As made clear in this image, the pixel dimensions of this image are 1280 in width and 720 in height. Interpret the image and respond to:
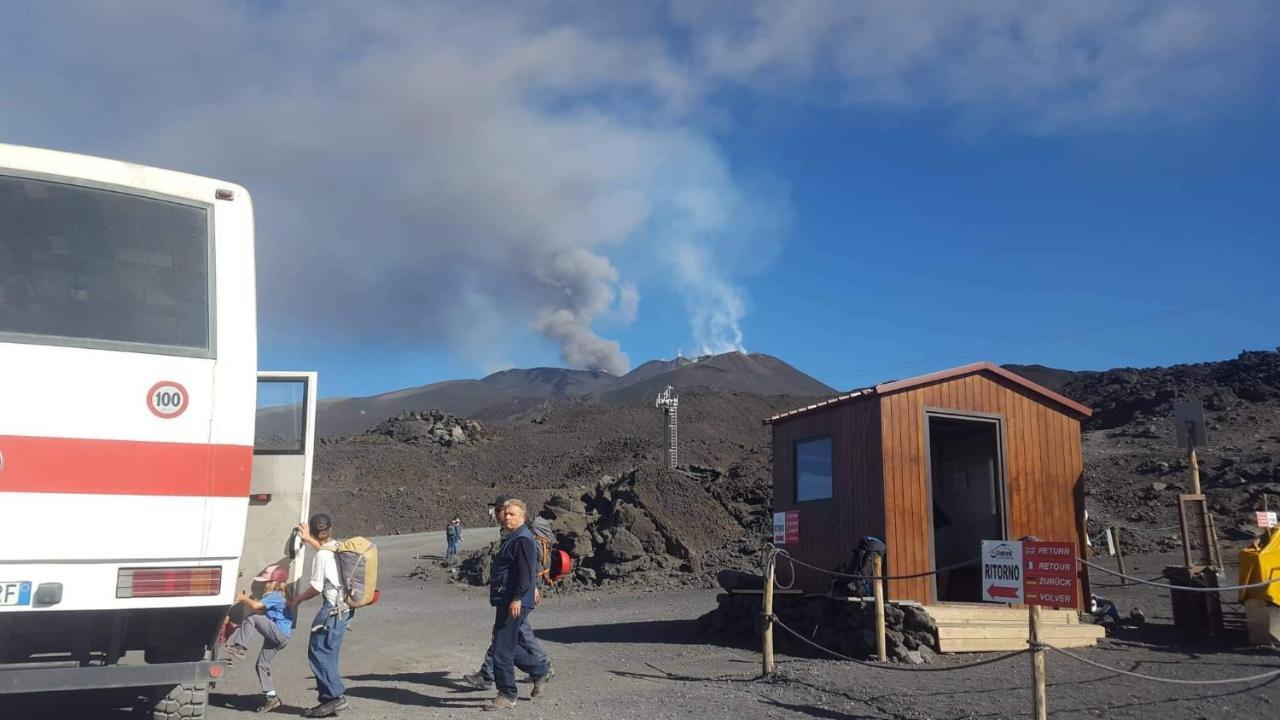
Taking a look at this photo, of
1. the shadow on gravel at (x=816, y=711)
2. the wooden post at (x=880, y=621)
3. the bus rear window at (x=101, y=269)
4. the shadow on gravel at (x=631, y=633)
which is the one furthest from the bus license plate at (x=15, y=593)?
the shadow on gravel at (x=631, y=633)

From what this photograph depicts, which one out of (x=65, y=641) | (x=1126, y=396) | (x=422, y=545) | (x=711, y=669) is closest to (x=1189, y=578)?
(x=711, y=669)

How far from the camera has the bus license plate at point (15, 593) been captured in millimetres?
4910

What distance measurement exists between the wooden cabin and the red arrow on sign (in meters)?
4.33

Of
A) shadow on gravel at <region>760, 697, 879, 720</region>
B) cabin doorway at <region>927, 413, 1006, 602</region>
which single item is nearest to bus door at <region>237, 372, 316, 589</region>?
shadow on gravel at <region>760, 697, 879, 720</region>

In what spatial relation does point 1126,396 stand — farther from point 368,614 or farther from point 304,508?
point 304,508

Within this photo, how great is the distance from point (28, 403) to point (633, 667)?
7504mm

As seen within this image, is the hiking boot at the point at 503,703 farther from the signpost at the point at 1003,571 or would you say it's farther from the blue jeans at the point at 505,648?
the signpost at the point at 1003,571

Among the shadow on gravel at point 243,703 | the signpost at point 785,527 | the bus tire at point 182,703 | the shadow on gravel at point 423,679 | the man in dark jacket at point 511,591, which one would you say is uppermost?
the signpost at point 785,527

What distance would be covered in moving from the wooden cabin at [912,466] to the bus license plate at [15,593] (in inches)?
366

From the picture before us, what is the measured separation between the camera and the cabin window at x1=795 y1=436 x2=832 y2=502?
43.4 feet

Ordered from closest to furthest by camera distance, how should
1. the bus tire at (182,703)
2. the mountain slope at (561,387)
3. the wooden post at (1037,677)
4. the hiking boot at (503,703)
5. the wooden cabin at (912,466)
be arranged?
the bus tire at (182,703) < the wooden post at (1037,677) < the hiking boot at (503,703) < the wooden cabin at (912,466) < the mountain slope at (561,387)

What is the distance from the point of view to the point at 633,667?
11062 mm

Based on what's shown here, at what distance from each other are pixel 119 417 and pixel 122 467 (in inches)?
10.8

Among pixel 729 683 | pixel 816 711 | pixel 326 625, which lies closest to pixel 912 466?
pixel 729 683
